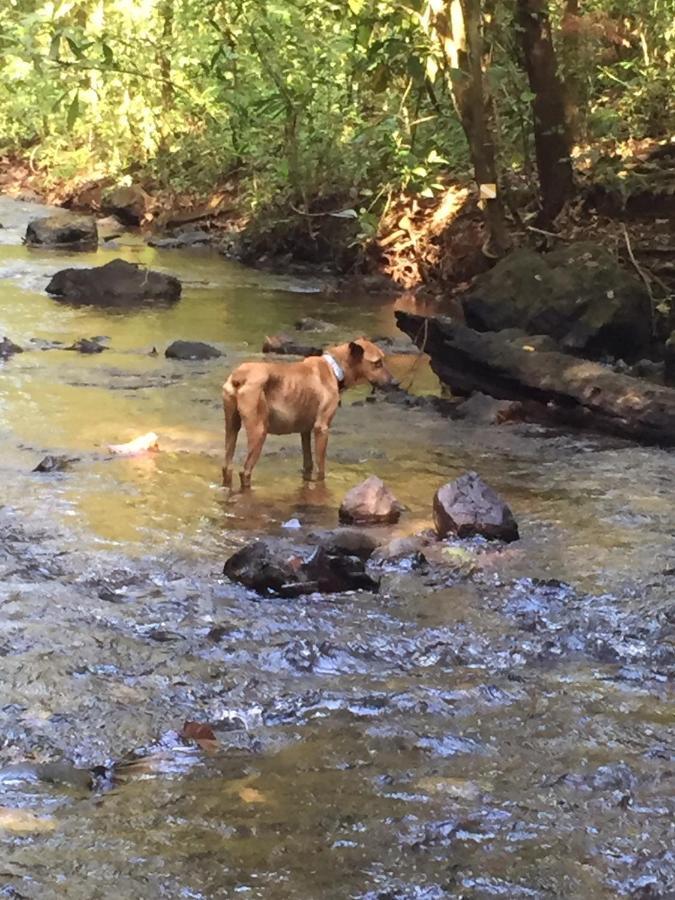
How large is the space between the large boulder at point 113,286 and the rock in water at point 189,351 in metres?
4.08

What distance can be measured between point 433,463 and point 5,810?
16.7 feet

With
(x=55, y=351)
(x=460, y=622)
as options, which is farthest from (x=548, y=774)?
(x=55, y=351)

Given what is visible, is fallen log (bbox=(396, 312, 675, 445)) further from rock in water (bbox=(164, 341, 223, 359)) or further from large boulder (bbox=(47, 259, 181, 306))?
large boulder (bbox=(47, 259, 181, 306))

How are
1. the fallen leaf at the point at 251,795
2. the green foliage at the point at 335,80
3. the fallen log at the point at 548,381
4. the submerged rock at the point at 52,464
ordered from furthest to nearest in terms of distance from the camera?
the green foliage at the point at 335,80, the fallen log at the point at 548,381, the submerged rock at the point at 52,464, the fallen leaf at the point at 251,795

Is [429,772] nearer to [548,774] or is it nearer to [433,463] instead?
[548,774]

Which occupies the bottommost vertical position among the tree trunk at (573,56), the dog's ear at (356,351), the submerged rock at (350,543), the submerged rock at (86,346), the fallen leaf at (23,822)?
the fallen leaf at (23,822)

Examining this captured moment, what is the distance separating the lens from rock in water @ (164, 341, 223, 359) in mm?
11648

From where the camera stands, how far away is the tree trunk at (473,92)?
38.5 feet

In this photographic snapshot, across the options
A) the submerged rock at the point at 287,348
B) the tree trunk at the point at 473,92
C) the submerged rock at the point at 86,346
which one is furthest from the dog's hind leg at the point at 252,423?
the tree trunk at the point at 473,92

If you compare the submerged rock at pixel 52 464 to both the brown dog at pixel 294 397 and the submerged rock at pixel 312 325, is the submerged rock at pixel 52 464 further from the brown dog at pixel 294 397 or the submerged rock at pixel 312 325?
the submerged rock at pixel 312 325

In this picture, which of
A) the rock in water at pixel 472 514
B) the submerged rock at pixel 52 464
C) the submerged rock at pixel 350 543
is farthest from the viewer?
the submerged rock at pixel 52 464

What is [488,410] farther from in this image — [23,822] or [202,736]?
[23,822]

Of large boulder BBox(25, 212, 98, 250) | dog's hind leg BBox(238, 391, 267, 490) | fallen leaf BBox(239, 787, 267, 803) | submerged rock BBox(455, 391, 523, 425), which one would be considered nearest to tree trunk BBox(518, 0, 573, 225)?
submerged rock BBox(455, 391, 523, 425)

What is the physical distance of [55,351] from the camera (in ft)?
38.6
